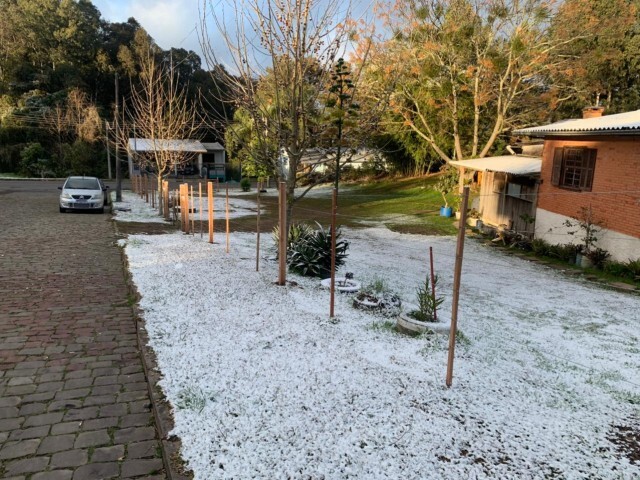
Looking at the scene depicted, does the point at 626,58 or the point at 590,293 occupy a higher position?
the point at 626,58

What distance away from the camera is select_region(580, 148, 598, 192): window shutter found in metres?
11.4

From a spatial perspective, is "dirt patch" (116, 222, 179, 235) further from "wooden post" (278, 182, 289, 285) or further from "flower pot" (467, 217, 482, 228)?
"flower pot" (467, 217, 482, 228)

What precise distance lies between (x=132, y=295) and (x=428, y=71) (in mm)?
18058

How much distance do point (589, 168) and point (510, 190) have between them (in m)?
4.26

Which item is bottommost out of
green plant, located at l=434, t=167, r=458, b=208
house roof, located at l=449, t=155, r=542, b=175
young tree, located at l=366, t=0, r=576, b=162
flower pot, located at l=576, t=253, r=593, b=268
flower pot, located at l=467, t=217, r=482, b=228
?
flower pot, located at l=576, t=253, r=593, b=268

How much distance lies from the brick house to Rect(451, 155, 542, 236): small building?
65 cm

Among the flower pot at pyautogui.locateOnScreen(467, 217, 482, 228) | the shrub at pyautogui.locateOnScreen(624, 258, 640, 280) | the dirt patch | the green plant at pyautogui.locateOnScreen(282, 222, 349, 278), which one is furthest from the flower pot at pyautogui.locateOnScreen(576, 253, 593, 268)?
the dirt patch

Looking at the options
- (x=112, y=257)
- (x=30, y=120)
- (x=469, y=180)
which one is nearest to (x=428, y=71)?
(x=469, y=180)

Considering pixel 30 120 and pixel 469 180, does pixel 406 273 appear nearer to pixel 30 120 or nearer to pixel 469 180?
pixel 469 180

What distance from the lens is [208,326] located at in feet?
16.8

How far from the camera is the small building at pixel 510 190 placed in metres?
14.2

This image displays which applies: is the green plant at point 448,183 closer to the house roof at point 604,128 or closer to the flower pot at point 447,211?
the flower pot at point 447,211

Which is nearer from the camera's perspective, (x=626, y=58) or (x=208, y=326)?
(x=208, y=326)

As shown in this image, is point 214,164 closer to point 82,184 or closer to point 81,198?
point 82,184
